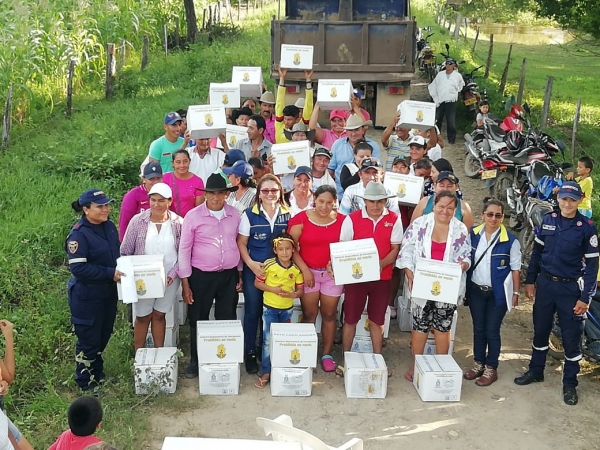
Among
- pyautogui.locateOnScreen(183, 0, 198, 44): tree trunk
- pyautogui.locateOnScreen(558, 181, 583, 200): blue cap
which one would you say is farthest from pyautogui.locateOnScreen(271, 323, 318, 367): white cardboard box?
pyautogui.locateOnScreen(183, 0, 198, 44): tree trunk

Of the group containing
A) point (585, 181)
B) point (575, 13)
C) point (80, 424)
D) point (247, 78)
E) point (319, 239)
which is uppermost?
point (575, 13)

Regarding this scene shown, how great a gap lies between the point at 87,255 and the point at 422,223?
111 inches

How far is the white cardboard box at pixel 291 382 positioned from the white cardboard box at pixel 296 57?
4704 millimetres

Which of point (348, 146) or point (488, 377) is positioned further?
point (348, 146)

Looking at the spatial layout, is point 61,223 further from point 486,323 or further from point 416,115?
point 486,323

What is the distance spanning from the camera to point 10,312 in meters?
6.97

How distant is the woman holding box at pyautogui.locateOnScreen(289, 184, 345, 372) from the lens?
6.29 metres

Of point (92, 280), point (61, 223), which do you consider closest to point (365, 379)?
point (92, 280)

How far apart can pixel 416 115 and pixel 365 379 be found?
3.45m

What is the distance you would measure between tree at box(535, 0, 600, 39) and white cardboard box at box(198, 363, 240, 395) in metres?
8.52

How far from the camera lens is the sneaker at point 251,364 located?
262 inches

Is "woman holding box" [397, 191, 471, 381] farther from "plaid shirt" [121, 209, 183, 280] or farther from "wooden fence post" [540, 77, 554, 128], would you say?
"wooden fence post" [540, 77, 554, 128]

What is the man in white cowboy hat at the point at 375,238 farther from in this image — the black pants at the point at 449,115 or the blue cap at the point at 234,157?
the black pants at the point at 449,115

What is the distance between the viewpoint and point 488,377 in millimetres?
6520
